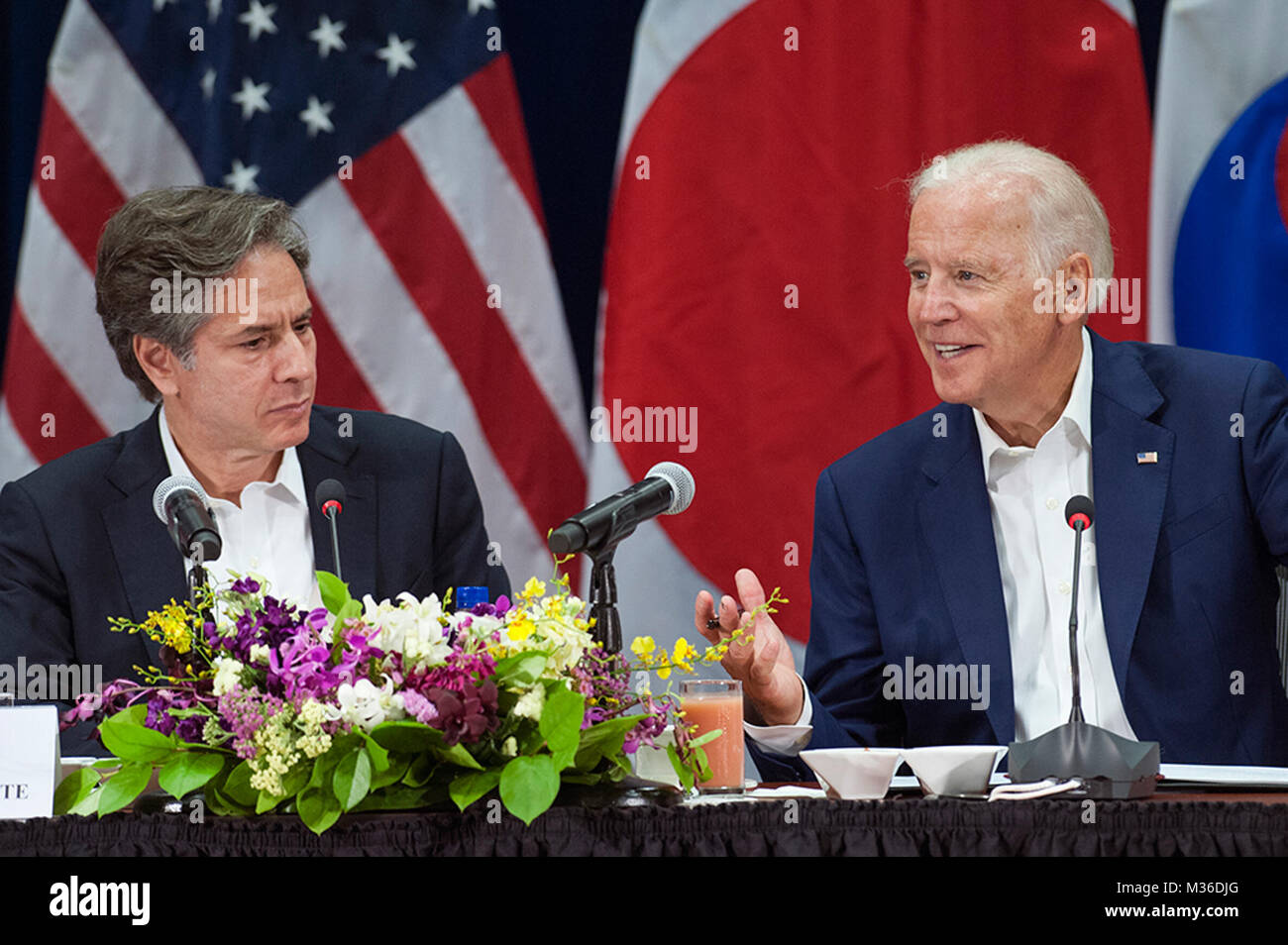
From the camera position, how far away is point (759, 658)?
6.84 feet

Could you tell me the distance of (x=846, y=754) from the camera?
1750 mm

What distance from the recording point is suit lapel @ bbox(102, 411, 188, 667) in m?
2.88

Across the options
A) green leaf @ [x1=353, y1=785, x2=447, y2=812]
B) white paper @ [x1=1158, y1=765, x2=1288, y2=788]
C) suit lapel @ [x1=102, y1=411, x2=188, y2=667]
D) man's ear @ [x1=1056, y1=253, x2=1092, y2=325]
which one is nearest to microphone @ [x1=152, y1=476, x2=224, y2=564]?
green leaf @ [x1=353, y1=785, x2=447, y2=812]

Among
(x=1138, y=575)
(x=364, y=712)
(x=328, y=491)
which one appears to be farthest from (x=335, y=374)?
(x=364, y=712)

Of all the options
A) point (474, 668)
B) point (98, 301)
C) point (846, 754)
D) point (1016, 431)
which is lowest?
point (846, 754)

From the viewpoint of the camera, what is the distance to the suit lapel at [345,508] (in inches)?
118

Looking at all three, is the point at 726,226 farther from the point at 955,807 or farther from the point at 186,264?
the point at 955,807

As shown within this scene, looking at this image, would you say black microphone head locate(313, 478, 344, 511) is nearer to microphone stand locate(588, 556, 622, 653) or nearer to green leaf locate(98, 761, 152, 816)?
microphone stand locate(588, 556, 622, 653)

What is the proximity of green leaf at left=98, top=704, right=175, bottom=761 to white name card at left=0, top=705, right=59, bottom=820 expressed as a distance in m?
0.11

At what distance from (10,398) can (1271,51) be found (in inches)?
129

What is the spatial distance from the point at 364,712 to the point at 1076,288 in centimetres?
184

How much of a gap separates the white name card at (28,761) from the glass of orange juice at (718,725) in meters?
0.76

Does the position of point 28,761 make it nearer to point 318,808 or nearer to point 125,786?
point 125,786
